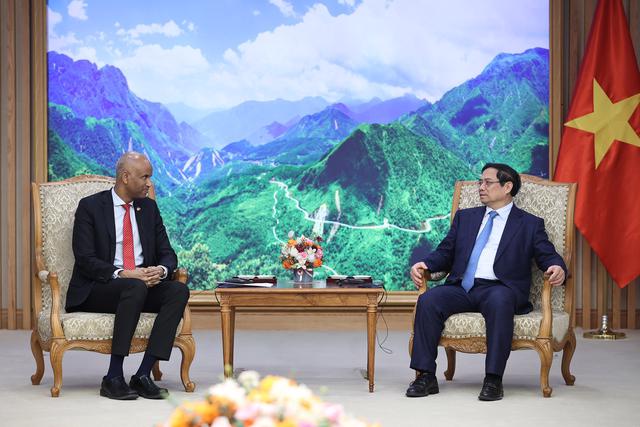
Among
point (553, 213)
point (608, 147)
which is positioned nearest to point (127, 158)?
point (553, 213)

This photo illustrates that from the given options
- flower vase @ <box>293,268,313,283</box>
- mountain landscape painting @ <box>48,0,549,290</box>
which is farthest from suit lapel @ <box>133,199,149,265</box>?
mountain landscape painting @ <box>48,0,549,290</box>

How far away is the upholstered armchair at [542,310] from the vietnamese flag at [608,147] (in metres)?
1.89

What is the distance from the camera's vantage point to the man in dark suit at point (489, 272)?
15.7 feet

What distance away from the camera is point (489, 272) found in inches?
203

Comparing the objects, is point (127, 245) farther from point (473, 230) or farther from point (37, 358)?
point (473, 230)

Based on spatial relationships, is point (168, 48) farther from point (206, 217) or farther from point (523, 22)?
point (523, 22)

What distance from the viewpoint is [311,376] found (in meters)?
5.42

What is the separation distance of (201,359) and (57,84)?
9.66 feet

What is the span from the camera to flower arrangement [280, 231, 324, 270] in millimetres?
5305

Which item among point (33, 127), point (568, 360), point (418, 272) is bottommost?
point (568, 360)

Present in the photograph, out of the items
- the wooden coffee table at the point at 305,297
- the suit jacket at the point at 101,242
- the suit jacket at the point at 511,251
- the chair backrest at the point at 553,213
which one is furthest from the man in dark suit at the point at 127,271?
the chair backrest at the point at 553,213

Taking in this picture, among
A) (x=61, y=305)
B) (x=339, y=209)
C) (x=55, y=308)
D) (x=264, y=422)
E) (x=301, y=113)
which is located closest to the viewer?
(x=264, y=422)

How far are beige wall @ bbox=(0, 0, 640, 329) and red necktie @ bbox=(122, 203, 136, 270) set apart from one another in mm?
2516

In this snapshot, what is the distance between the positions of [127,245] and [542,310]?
2.14 meters
